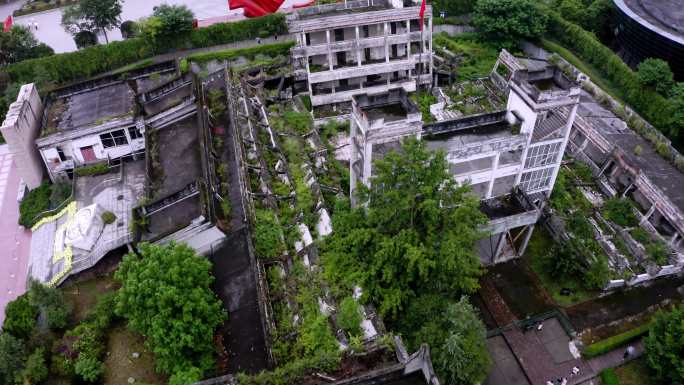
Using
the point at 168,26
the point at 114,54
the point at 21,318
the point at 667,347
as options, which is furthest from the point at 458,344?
the point at 114,54

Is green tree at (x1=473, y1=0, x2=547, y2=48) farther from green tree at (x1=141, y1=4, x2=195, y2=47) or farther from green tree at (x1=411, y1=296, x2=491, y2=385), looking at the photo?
green tree at (x1=411, y1=296, x2=491, y2=385)

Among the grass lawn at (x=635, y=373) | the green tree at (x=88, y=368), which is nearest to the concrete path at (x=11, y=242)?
the green tree at (x=88, y=368)

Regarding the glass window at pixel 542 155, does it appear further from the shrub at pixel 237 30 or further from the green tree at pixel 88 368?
the shrub at pixel 237 30

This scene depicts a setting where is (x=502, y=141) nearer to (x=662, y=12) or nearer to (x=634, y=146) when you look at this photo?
(x=634, y=146)

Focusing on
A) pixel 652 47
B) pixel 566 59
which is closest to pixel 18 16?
pixel 566 59

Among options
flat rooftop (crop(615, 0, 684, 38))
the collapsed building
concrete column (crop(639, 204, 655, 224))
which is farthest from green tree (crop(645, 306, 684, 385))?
flat rooftop (crop(615, 0, 684, 38))

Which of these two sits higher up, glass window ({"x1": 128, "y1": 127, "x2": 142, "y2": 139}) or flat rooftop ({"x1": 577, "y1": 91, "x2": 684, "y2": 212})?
glass window ({"x1": 128, "y1": 127, "x2": 142, "y2": 139})

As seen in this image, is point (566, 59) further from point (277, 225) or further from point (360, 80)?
point (277, 225)

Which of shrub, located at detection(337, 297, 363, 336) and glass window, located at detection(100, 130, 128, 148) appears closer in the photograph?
shrub, located at detection(337, 297, 363, 336)
